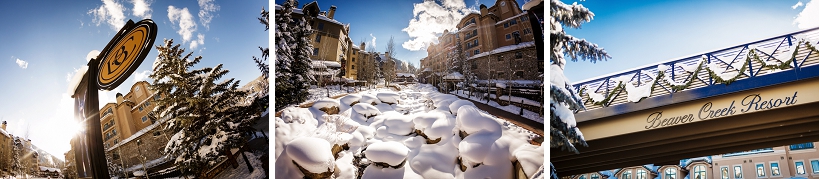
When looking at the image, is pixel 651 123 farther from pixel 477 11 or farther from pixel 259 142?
pixel 259 142

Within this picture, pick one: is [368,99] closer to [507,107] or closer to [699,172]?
[507,107]

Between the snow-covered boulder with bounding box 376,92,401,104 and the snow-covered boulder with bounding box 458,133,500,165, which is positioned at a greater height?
the snow-covered boulder with bounding box 376,92,401,104

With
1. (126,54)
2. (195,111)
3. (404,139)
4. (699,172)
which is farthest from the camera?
(699,172)

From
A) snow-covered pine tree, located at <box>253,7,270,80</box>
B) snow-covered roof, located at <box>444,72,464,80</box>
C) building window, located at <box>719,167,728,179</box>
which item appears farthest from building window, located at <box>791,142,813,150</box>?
snow-covered pine tree, located at <box>253,7,270,80</box>

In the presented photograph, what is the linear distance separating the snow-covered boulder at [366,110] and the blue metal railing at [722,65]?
2370mm

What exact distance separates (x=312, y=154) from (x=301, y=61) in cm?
88

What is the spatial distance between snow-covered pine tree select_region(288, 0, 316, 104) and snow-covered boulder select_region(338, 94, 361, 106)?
328mm

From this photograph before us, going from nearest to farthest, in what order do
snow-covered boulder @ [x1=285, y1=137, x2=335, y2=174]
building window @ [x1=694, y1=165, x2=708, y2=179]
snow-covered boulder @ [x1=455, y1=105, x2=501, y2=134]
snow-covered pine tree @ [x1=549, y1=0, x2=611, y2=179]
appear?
snow-covered boulder @ [x1=285, y1=137, x2=335, y2=174]
snow-covered boulder @ [x1=455, y1=105, x2=501, y2=134]
snow-covered pine tree @ [x1=549, y1=0, x2=611, y2=179]
building window @ [x1=694, y1=165, x2=708, y2=179]

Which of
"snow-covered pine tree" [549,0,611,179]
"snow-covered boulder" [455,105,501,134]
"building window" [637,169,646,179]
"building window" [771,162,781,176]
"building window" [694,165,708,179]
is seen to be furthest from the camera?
"building window" [637,169,646,179]

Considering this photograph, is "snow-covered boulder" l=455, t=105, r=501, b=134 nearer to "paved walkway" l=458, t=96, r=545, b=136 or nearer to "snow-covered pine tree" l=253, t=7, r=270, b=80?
"paved walkway" l=458, t=96, r=545, b=136

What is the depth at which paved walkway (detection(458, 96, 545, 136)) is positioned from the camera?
3076mm

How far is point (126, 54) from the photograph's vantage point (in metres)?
2.63

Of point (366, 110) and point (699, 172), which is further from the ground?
point (366, 110)

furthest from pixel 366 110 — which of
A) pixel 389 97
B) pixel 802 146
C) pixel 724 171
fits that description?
pixel 802 146
